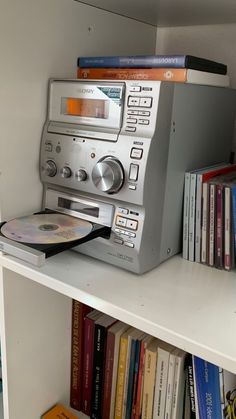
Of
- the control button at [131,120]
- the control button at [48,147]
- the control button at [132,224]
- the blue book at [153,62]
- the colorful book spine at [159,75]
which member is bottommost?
the control button at [132,224]

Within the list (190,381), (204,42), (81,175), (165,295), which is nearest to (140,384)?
(190,381)

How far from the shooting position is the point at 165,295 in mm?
617

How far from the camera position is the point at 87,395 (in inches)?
38.2

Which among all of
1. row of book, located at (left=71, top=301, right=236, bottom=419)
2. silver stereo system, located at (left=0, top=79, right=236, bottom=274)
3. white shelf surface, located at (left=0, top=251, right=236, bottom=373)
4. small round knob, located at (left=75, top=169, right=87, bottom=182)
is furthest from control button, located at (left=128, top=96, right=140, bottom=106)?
row of book, located at (left=71, top=301, right=236, bottom=419)

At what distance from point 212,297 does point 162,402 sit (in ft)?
1.08

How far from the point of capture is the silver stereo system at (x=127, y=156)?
63 centimetres

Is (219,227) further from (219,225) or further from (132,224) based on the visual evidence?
(132,224)

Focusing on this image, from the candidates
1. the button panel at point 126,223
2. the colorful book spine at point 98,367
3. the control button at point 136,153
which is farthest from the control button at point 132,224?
the colorful book spine at point 98,367

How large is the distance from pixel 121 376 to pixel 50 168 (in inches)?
18.3

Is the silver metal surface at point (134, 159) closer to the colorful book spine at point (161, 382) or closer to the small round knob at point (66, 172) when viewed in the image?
the small round knob at point (66, 172)

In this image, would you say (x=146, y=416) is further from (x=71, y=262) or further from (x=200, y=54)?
(x=200, y=54)

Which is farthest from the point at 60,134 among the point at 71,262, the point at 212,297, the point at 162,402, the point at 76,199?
the point at 162,402

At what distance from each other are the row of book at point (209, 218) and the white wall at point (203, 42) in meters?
0.29

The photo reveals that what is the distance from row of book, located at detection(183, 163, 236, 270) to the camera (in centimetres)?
69
